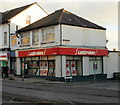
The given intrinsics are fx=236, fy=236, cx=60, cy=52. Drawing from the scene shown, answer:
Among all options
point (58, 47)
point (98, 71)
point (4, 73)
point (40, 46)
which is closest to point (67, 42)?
point (58, 47)

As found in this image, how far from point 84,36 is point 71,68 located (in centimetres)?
428

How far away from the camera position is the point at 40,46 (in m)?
28.3

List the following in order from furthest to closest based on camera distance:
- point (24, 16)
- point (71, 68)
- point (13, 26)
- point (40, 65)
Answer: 1. point (24, 16)
2. point (13, 26)
3. point (40, 65)
4. point (71, 68)

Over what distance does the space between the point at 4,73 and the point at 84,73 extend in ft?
32.1

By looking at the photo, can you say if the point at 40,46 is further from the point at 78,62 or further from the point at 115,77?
the point at 115,77

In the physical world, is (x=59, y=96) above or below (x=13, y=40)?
below

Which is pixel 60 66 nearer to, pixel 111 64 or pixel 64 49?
pixel 64 49

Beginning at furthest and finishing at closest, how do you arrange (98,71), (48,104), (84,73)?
1. (98,71)
2. (84,73)
3. (48,104)

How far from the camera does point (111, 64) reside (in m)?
31.6

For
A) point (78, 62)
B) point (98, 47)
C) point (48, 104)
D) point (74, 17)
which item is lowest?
point (48, 104)

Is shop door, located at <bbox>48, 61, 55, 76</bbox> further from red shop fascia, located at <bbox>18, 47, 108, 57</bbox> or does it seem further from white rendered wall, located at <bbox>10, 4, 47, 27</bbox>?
white rendered wall, located at <bbox>10, 4, 47, 27</bbox>

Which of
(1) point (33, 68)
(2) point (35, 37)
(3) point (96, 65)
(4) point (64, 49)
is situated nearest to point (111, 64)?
(3) point (96, 65)

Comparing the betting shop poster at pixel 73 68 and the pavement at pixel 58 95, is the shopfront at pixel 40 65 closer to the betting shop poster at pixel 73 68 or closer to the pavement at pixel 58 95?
the betting shop poster at pixel 73 68

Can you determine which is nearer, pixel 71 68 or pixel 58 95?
pixel 58 95
